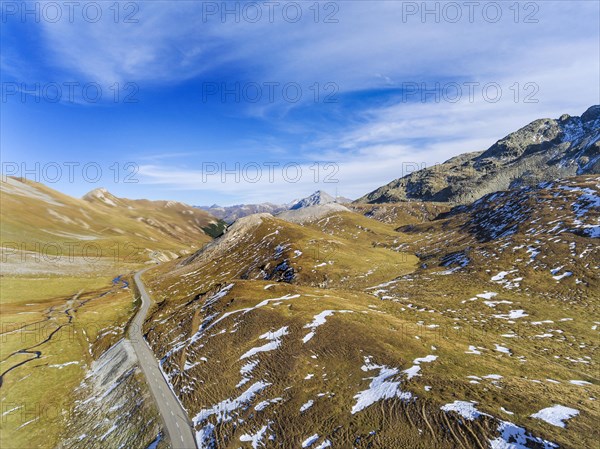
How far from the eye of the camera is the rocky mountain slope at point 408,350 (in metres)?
23.2

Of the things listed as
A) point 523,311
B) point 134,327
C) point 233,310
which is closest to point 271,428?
point 233,310

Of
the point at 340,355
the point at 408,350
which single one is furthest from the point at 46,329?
the point at 408,350

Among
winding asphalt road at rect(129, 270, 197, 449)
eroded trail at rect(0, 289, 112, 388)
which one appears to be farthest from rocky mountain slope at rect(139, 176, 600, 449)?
eroded trail at rect(0, 289, 112, 388)

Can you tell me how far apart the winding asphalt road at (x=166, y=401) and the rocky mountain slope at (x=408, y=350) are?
3.84 ft

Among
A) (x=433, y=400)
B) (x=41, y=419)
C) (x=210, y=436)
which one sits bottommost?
(x=41, y=419)

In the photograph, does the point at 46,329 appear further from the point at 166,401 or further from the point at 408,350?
the point at 408,350

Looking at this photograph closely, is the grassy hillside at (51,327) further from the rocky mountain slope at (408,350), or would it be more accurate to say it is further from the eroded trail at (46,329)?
the rocky mountain slope at (408,350)

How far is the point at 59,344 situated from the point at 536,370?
8558cm

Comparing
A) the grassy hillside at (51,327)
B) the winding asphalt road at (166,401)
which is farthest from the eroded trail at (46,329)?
the winding asphalt road at (166,401)

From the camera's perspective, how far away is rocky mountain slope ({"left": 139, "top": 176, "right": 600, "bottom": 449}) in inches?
914

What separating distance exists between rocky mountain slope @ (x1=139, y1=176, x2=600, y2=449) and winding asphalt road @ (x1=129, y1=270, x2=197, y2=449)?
1.17m

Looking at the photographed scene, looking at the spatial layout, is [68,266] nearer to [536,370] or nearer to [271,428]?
[271,428]

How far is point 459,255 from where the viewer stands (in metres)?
81.0

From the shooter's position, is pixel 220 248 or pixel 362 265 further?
pixel 220 248
